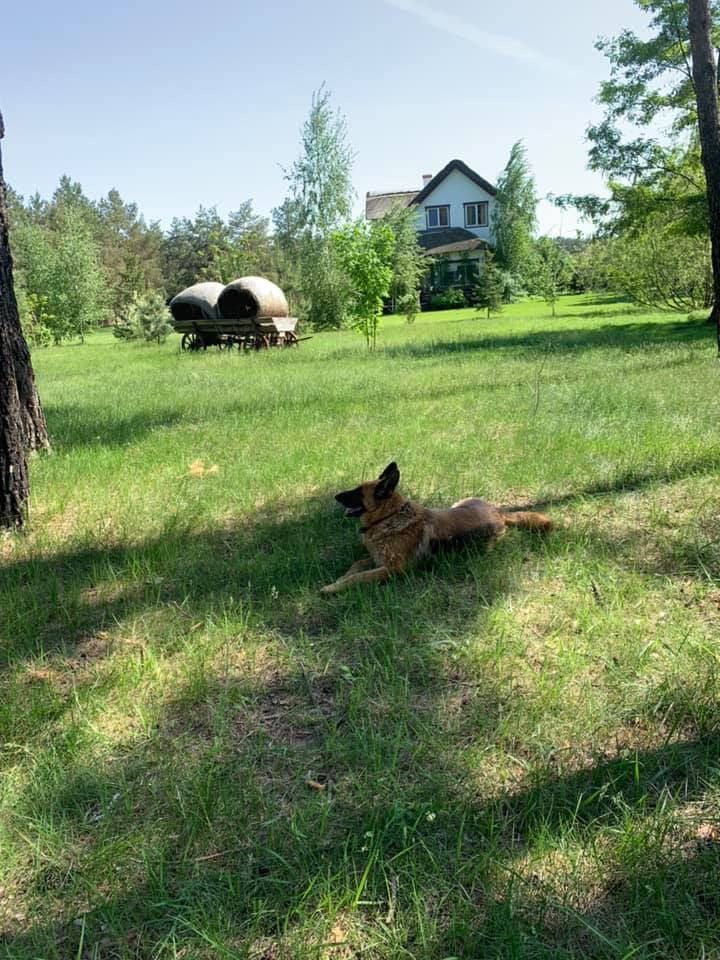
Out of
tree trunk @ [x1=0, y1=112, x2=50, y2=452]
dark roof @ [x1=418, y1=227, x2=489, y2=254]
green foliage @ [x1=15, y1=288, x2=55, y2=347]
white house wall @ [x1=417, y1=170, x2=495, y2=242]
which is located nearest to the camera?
tree trunk @ [x1=0, y1=112, x2=50, y2=452]

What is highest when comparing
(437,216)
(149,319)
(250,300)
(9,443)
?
(437,216)

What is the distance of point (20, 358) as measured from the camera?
611cm

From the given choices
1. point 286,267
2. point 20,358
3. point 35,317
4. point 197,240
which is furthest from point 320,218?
point 197,240

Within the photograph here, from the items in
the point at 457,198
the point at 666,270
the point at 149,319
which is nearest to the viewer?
the point at 666,270

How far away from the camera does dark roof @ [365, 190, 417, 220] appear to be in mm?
54312

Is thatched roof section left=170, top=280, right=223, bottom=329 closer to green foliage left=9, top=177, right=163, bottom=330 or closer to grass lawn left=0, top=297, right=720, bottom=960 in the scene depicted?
green foliage left=9, top=177, right=163, bottom=330

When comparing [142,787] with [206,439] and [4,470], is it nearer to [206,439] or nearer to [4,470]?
[4,470]

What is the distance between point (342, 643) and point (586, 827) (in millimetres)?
1393

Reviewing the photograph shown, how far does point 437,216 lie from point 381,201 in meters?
6.18

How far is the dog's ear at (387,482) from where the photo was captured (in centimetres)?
352

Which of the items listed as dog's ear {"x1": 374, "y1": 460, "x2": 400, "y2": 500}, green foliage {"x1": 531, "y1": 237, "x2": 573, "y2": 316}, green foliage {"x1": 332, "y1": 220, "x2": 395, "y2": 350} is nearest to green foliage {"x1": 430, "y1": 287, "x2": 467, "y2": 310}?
green foliage {"x1": 531, "y1": 237, "x2": 573, "y2": 316}

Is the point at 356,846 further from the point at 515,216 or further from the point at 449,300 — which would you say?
the point at 515,216

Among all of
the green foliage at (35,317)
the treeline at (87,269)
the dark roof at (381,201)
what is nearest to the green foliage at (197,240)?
the treeline at (87,269)

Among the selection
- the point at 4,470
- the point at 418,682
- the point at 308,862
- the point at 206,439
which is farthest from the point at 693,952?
the point at 206,439
